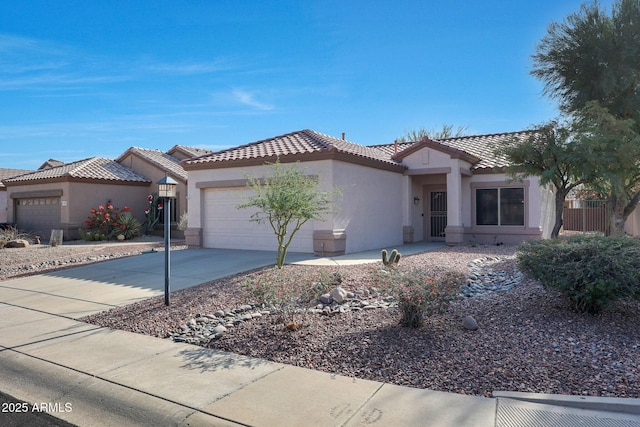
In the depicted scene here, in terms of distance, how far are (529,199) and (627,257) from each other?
38.1 ft

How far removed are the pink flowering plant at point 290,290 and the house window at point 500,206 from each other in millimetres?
10385

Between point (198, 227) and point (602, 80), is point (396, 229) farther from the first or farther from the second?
point (602, 80)

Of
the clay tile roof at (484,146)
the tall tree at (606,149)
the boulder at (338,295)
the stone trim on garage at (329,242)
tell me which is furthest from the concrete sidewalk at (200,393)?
the clay tile roof at (484,146)

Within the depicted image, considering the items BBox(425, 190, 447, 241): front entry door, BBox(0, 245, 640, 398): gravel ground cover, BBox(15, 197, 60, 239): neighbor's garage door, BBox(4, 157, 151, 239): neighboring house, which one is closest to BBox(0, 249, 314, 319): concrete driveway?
BBox(0, 245, 640, 398): gravel ground cover

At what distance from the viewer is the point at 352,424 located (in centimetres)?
420

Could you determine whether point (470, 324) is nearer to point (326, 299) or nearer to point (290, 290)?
point (326, 299)

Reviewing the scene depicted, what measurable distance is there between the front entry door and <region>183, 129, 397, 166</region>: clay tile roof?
125 inches

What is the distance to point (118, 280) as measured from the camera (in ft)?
38.4

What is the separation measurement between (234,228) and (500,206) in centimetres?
1004

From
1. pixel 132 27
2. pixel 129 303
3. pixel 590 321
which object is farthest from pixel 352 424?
pixel 132 27

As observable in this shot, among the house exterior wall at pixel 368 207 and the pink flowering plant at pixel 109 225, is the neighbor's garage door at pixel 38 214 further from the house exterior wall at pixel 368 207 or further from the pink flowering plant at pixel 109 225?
the house exterior wall at pixel 368 207

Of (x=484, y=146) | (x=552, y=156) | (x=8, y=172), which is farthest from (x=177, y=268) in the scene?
(x=8, y=172)

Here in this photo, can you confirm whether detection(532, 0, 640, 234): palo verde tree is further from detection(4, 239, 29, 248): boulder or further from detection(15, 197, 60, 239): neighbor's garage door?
detection(15, 197, 60, 239): neighbor's garage door

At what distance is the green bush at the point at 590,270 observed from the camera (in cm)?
618
